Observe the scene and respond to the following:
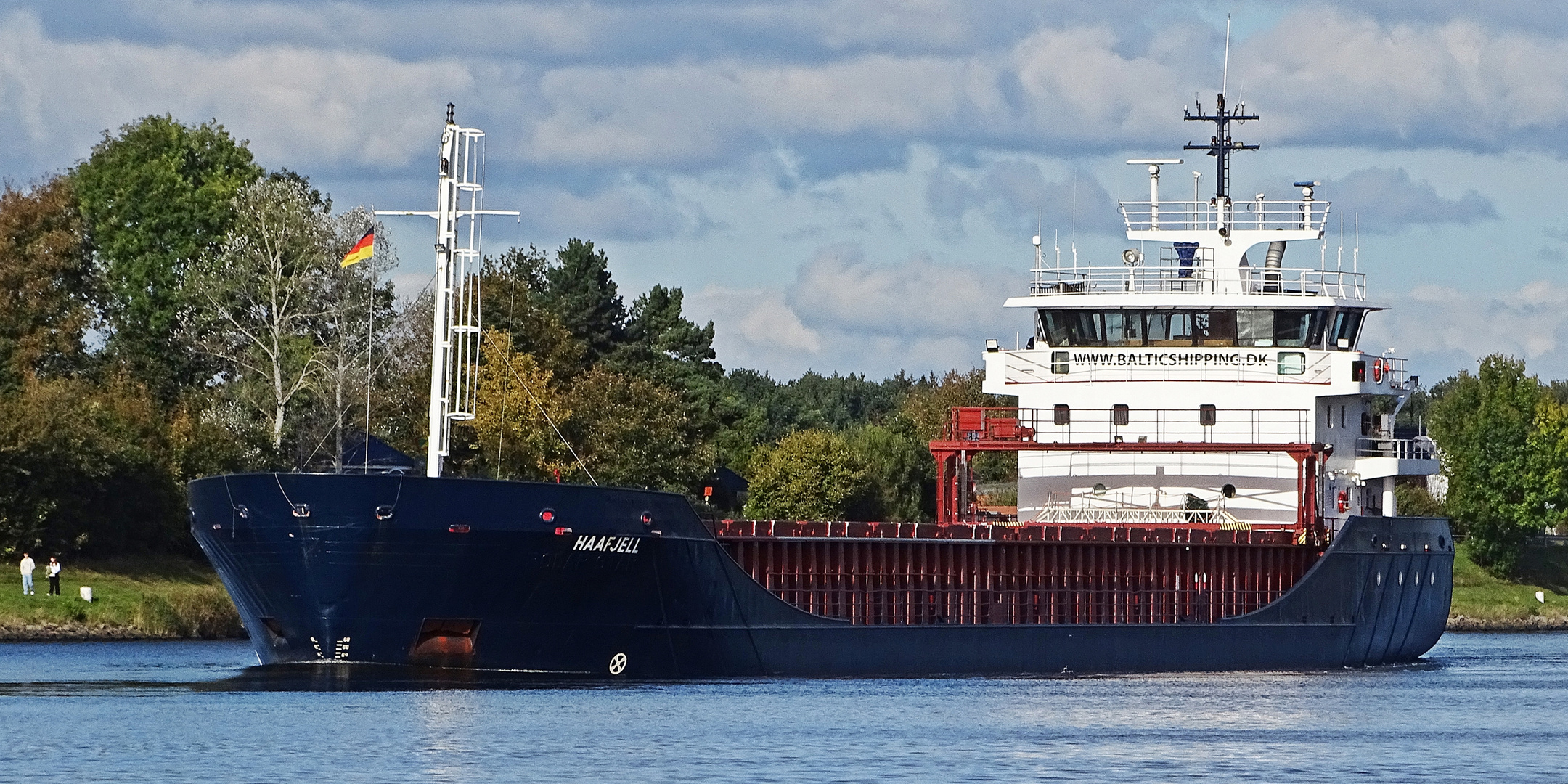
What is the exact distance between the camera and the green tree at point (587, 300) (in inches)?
3920

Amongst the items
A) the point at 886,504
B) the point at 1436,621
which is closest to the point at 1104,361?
the point at 1436,621

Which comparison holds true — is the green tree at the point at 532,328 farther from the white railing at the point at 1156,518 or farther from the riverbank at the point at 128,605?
the white railing at the point at 1156,518

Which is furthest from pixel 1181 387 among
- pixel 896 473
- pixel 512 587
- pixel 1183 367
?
pixel 896 473

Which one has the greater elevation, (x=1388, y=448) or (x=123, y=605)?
(x=1388, y=448)

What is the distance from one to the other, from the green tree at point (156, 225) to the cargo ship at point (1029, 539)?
3423 cm

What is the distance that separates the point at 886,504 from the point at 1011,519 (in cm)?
3475

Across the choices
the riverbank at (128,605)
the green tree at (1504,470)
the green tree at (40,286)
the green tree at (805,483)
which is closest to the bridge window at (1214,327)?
the riverbank at (128,605)

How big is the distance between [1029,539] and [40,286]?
4478cm

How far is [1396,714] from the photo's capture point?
45.2 metres

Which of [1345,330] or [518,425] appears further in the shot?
[518,425]

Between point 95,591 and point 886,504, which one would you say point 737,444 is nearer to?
point 886,504

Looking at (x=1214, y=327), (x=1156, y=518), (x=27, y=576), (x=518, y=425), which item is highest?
(x=1214, y=327)

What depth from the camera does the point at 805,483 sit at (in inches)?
3447

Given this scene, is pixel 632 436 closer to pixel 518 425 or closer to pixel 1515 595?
pixel 518 425
